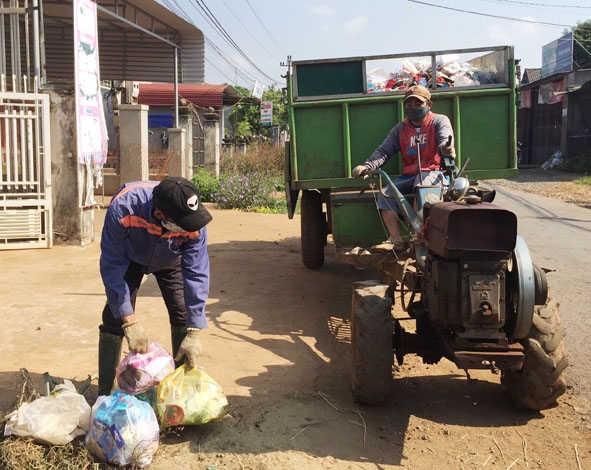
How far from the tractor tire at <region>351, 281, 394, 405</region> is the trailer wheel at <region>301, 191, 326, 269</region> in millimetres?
3897

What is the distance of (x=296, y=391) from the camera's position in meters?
4.43

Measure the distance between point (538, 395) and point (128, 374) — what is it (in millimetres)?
2449

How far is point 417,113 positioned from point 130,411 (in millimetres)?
3652

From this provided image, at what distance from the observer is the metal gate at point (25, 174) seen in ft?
30.7

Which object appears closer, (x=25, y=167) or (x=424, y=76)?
(x=424, y=76)

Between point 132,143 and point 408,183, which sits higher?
point 132,143

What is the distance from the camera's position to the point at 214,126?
71.8 feet

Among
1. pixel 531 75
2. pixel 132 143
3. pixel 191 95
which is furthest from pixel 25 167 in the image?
pixel 531 75

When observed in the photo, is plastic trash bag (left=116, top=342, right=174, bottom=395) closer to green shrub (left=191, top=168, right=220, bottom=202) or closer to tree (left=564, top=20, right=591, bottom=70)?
green shrub (left=191, top=168, right=220, bottom=202)

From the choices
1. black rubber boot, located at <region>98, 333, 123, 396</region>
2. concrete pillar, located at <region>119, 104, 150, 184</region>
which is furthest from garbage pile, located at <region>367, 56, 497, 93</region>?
concrete pillar, located at <region>119, 104, 150, 184</region>

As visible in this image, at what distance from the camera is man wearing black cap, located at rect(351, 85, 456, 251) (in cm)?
563

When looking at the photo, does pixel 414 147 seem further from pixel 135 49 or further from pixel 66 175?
pixel 135 49

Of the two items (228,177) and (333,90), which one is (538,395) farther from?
(228,177)

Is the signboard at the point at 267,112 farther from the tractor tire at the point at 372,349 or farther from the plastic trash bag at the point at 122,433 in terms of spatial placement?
the plastic trash bag at the point at 122,433
